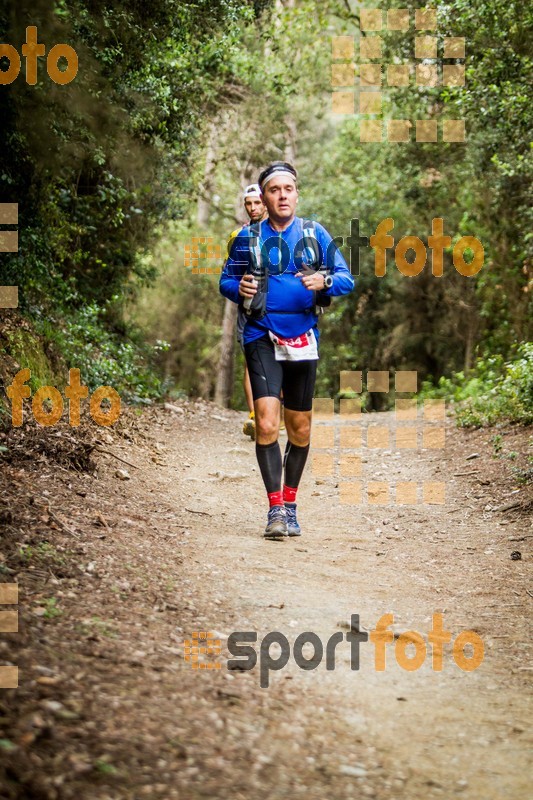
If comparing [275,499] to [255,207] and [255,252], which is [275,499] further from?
[255,207]

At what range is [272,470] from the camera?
594 cm

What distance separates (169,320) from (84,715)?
86.2 feet

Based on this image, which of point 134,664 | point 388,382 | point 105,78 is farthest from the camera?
point 388,382

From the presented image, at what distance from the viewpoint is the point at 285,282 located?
5.78 meters

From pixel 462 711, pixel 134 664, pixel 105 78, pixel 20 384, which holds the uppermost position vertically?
pixel 105 78

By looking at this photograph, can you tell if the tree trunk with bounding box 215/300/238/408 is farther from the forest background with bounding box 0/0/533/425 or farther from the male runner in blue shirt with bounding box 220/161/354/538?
the male runner in blue shirt with bounding box 220/161/354/538

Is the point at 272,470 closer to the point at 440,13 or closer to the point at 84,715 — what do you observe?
the point at 84,715

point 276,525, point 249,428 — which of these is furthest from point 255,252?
point 249,428

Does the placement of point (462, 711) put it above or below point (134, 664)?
below

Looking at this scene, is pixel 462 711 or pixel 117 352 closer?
pixel 462 711

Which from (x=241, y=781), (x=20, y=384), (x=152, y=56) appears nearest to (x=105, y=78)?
(x=152, y=56)

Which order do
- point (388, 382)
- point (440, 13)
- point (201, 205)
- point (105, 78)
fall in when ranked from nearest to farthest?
point (105, 78)
point (440, 13)
point (388, 382)
point (201, 205)

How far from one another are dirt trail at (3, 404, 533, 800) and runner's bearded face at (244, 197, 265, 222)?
3.24m

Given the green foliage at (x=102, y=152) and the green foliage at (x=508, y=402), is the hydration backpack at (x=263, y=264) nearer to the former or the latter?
the green foliage at (x=102, y=152)
